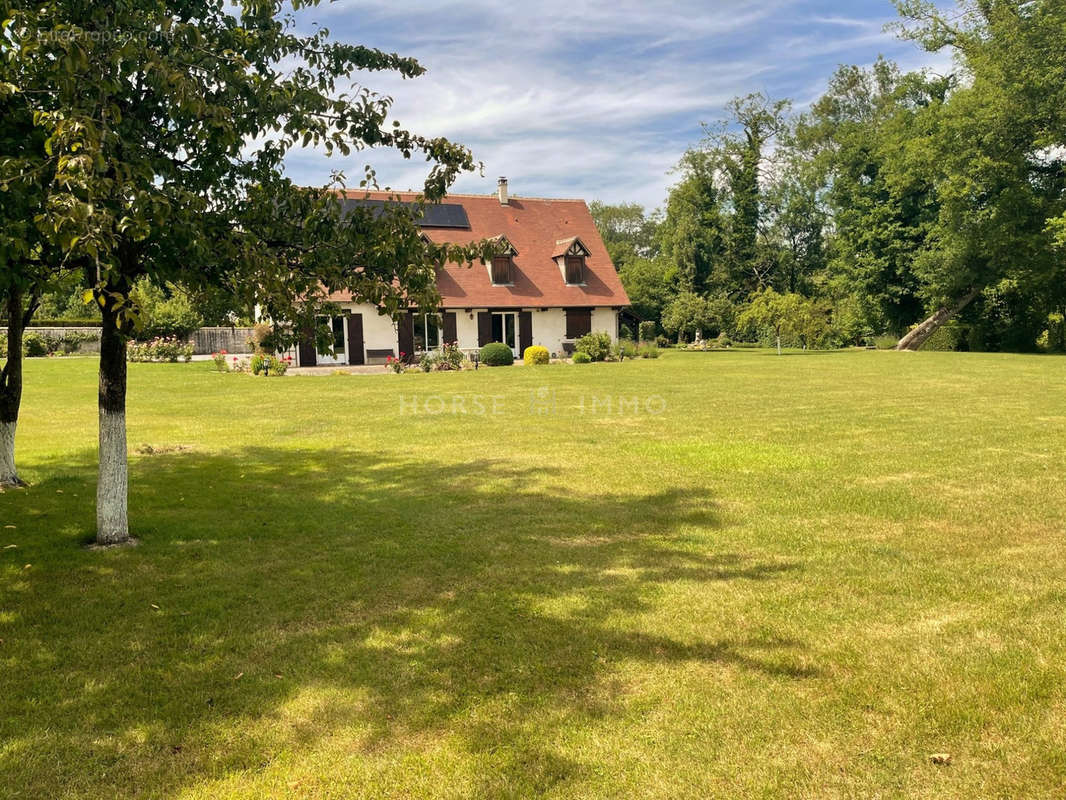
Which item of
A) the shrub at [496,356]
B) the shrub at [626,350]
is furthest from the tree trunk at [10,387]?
the shrub at [626,350]

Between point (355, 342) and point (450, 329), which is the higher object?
point (450, 329)

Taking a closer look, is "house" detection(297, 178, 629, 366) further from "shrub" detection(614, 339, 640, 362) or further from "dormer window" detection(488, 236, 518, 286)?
"shrub" detection(614, 339, 640, 362)

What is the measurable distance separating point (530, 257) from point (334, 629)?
115 ft

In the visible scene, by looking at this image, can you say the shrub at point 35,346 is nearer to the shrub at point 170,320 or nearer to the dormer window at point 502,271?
the shrub at point 170,320

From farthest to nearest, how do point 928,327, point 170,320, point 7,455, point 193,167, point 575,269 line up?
point 170,320
point 928,327
point 575,269
point 7,455
point 193,167

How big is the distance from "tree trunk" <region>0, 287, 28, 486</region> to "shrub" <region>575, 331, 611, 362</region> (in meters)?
26.9

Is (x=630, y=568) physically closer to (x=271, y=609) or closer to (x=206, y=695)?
(x=271, y=609)

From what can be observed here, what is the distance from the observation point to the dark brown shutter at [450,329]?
34.4 m

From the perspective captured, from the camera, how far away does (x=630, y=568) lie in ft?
19.7

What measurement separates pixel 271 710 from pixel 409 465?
6420 millimetres

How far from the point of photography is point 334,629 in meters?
4.85

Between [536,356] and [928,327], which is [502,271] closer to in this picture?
[536,356]

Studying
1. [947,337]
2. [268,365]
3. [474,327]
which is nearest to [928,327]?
[947,337]

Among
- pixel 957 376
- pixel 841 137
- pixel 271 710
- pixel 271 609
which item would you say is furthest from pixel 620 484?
pixel 841 137
